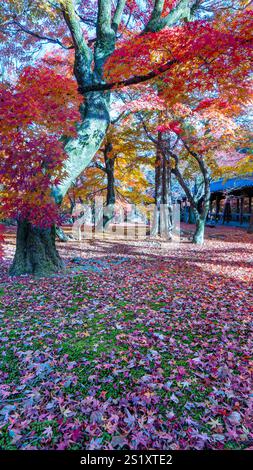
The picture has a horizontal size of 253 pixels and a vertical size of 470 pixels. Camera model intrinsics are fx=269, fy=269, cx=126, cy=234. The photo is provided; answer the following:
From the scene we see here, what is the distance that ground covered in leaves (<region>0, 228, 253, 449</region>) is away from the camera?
7.86 feet

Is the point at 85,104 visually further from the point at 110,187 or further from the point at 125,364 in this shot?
the point at 110,187

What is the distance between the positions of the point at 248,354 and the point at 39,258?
17.0 ft

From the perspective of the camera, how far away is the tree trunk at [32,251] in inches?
268

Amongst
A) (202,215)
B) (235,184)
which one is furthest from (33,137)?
(235,184)

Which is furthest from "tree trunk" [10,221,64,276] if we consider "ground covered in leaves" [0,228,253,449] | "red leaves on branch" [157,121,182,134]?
"red leaves on branch" [157,121,182,134]

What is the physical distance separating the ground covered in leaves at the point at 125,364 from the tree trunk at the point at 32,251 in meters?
0.35

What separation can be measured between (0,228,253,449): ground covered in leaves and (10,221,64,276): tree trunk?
0.35 m

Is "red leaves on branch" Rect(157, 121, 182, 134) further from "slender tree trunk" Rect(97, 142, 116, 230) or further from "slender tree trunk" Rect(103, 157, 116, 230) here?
"slender tree trunk" Rect(103, 157, 116, 230)

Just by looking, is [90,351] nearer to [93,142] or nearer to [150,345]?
[150,345]

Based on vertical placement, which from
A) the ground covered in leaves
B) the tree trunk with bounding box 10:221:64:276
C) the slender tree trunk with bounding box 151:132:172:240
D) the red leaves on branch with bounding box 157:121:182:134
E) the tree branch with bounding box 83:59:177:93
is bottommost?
the ground covered in leaves

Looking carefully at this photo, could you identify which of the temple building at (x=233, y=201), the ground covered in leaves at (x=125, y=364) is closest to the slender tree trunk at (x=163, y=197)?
the temple building at (x=233, y=201)

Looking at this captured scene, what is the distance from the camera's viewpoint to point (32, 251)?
22.5 feet

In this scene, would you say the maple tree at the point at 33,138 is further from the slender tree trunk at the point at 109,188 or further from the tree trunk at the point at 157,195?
the slender tree trunk at the point at 109,188

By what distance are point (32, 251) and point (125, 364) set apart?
442cm
